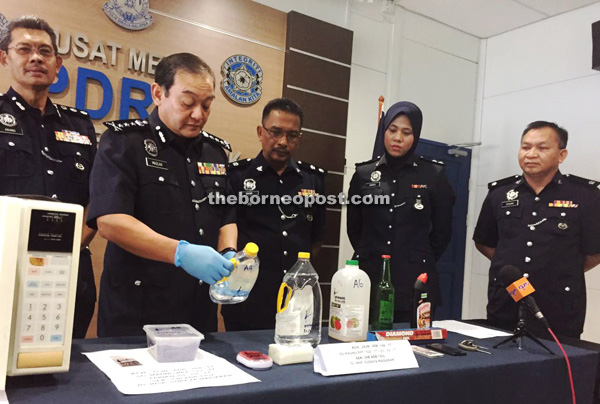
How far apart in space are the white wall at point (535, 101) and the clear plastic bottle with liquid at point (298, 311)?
3175 mm

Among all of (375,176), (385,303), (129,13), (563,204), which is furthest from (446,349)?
(129,13)

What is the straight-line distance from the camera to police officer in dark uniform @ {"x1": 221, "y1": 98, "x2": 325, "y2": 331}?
85.7 inches

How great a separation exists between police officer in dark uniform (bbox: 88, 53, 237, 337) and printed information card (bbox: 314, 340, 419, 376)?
55 centimetres

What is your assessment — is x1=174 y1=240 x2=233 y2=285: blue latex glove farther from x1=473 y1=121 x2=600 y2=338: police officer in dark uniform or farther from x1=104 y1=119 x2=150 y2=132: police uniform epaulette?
x1=473 y1=121 x2=600 y2=338: police officer in dark uniform

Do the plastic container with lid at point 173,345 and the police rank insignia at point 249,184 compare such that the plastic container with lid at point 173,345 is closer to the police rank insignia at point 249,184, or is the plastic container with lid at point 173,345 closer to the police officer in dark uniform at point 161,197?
the police officer in dark uniform at point 161,197

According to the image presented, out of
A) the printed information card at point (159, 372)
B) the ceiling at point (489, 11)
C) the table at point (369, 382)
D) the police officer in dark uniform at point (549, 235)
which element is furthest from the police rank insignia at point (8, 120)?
the ceiling at point (489, 11)

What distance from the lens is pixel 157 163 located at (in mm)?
1622

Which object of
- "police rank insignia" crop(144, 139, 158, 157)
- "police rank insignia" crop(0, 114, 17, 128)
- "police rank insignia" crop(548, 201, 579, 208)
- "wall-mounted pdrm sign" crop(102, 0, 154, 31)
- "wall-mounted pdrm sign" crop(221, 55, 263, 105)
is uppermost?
"wall-mounted pdrm sign" crop(102, 0, 154, 31)

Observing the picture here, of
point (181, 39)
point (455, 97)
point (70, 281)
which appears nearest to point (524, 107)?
point (455, 97)

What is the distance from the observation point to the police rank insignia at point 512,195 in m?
2.72

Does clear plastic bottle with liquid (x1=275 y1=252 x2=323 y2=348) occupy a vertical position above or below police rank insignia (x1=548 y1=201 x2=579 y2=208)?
below

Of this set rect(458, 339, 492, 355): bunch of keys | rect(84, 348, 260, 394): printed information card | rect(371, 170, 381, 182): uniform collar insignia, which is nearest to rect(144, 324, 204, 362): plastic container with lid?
rect(84, 348, 260, 394): printed information card

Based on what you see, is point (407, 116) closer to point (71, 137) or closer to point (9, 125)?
point (71, 137)

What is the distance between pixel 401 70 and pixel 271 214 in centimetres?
254
